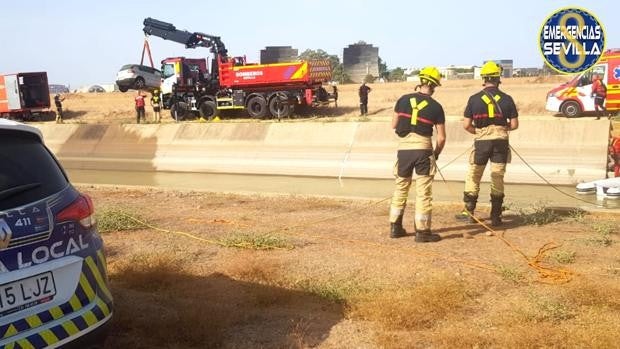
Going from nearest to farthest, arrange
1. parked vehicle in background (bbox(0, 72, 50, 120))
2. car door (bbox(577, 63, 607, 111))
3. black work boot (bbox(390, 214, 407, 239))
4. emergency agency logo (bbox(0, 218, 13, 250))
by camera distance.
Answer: emergency agency logo (bbox(0, 218, 13, 250)) < black work boot (bbox(390, 214, 407, 239)) < car door (bbox(577, 63, 607, 111)) < parked vehicle in background (bbox(0, 72, 50, 120))

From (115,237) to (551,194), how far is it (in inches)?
339

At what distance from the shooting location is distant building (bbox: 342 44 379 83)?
160ft

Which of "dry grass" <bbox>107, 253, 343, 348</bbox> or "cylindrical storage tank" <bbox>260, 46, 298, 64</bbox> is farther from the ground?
"cylindrical storage tank" <bbox>260, 46, 298, 64</bbox>

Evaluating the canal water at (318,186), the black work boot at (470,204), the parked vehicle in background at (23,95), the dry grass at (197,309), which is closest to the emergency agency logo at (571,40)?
the black work boot at (470,204)

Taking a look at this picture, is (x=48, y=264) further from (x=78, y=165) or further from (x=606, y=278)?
(x=78, y=165)

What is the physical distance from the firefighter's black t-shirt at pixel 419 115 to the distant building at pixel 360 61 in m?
43.0

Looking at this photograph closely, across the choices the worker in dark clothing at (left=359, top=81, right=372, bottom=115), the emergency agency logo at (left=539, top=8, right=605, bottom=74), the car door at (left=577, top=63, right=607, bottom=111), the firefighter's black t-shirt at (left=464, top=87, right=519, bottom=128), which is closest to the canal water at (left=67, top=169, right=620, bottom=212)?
the firefighter's black t-shirt at (left=464, top=87, right=519, bottom=128)

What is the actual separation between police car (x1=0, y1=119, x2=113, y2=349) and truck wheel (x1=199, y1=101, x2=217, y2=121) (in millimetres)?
20109

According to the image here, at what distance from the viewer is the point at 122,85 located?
2719cm

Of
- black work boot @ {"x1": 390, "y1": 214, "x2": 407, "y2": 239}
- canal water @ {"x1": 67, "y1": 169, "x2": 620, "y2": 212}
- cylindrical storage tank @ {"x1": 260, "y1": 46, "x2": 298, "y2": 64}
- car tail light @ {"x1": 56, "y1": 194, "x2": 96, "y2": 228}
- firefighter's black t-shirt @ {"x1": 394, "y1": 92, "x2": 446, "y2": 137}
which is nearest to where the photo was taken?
car tail light @ {"x1": 56, "y1": 194, "x2": 96, "y2": 228}

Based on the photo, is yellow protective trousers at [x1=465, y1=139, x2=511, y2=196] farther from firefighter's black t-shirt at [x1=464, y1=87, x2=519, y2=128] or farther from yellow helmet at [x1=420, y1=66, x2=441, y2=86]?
yellow helmet at [x1=420, y1=66, x2=441, y2=86]

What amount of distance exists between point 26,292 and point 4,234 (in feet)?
1.07

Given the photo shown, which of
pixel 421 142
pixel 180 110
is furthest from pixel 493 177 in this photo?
pixel 180 110

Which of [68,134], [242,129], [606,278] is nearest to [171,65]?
[68,134]
